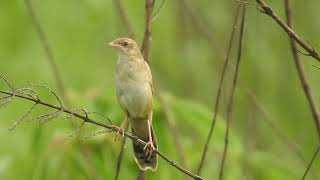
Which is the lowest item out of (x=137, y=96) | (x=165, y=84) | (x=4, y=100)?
(x=165, y=84)

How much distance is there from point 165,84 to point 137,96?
3125 mm

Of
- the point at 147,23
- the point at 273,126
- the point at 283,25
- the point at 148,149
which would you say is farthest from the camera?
the point at 273,126

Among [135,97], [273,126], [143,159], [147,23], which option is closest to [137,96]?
[135,97]

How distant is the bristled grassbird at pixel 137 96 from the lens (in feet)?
20.2

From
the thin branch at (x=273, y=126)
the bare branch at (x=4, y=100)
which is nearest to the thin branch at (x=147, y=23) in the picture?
the thin branch at (x=273, y=126)

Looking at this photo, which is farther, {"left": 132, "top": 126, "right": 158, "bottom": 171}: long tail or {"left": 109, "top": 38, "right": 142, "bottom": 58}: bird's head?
{"left": 109, "top": 38, "right": 142, "bottom": 58}: bird's head

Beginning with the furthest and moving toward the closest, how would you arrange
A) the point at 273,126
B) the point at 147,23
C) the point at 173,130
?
the point at 273,126
the point at 173,130
the point at 147,23

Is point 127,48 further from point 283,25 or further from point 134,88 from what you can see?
point 283,25

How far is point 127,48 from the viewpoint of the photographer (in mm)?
6496

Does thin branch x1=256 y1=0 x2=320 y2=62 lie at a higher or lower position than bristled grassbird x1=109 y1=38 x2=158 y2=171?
higher

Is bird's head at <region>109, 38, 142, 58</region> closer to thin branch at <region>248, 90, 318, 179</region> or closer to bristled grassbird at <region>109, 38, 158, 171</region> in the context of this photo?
bristled grassbird at <region>109, 38, 158, 171</region>

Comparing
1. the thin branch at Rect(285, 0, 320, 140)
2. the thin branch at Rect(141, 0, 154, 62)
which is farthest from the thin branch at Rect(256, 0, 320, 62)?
the thin branch at Rect(141, 0, 154, 62)

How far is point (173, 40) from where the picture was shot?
8.64m

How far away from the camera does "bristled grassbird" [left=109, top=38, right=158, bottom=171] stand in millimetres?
6145
